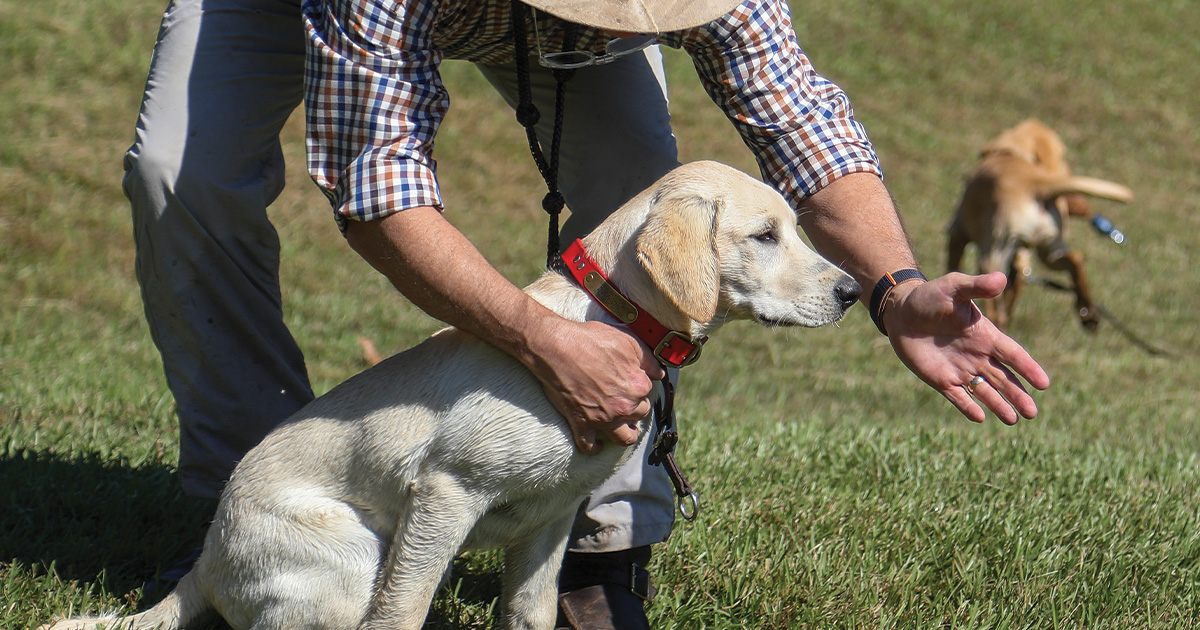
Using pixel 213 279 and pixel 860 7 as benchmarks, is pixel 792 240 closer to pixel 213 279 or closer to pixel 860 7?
pixel 213 279

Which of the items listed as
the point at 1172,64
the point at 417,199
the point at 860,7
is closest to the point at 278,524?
the point at 417,199

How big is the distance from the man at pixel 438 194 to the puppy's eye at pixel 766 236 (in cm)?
28

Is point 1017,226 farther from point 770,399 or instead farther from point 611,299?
point 611,299

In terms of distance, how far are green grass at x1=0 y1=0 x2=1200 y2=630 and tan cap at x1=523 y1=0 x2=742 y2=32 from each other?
1.67 m

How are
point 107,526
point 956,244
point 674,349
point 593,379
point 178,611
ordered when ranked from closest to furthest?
point 593,379 → point 674,349 → point 178,611 → point 107,526 → point 956,244

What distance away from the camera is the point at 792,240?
271cm

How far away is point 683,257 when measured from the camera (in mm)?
2451

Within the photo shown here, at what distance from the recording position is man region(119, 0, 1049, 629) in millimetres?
2418

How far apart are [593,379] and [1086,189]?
8.80 m

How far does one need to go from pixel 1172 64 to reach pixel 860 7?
5919mm

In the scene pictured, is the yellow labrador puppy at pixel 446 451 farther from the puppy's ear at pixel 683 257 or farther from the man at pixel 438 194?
the man at pixel 438 194

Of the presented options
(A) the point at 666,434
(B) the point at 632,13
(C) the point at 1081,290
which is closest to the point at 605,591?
(A) the point at 666,434

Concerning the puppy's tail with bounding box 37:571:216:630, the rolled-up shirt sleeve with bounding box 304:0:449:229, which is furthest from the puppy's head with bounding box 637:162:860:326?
the puppy's tail with bounding box 37:571:216:630

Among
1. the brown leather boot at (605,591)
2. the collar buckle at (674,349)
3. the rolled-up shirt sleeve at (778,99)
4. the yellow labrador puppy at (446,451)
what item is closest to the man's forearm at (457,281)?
the yellow labrador puppy at (446,451)
